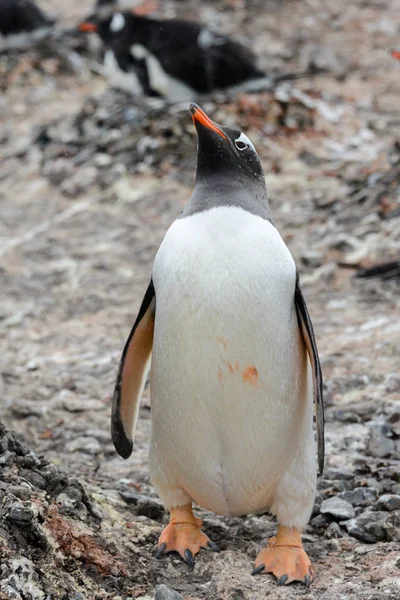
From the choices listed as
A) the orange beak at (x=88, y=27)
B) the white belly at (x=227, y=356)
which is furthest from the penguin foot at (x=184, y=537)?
the orange beak at (x=88, y=27)

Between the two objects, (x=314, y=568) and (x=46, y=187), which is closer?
(x=314, y=568)

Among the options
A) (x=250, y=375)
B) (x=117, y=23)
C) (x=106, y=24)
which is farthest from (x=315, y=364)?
(x=106, y=24)

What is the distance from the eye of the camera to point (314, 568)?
289 cm

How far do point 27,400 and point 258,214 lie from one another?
2161mm

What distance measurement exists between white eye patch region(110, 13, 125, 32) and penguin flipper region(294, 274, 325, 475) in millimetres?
6860

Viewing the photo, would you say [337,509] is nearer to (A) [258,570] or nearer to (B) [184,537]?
(A) [258,570]

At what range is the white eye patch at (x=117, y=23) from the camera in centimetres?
912

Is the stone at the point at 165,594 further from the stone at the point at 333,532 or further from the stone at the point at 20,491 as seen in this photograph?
the stone at the point at 333,532

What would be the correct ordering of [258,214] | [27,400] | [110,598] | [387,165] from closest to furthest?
1. [110,598]
2. [258,214]
3. [27,400]
4. [387,165]

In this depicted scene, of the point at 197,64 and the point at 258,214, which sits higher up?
A: the point at 258,214

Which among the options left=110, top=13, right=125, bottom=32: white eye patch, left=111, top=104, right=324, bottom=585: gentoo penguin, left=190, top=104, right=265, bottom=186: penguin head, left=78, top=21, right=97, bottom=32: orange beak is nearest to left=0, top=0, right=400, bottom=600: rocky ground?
left=111, top=104, right=324, bottom=585: gentoo penguin

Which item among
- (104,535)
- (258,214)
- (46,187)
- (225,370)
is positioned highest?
(258,214)

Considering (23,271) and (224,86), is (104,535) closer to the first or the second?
(23,271)

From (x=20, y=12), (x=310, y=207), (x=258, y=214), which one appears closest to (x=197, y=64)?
(x=310, y=207)
